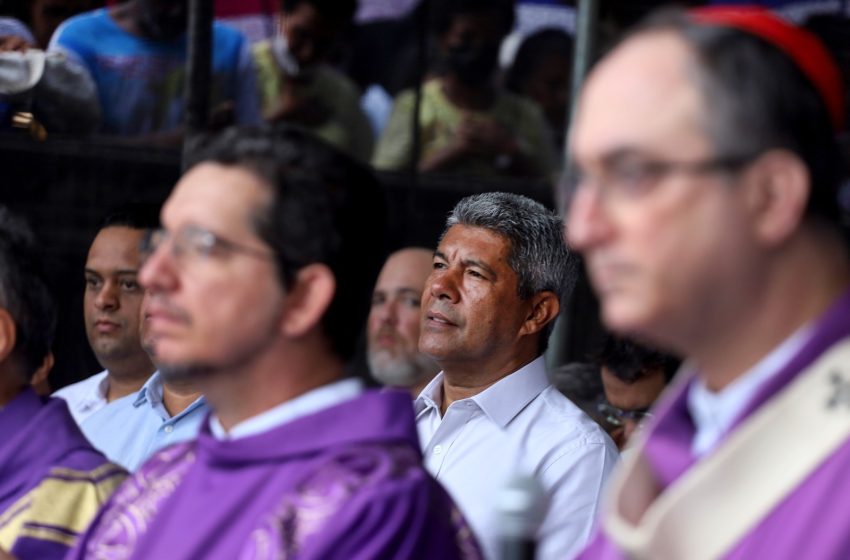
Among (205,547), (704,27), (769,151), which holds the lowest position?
(205,547)

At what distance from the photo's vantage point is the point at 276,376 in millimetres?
2625

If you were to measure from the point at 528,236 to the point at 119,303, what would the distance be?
55.0 inches

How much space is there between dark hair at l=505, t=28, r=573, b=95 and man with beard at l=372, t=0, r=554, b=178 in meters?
0.07

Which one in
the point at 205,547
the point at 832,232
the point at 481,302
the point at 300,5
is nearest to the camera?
the point at 832,232

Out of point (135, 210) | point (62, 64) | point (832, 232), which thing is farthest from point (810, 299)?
point (62, 64)

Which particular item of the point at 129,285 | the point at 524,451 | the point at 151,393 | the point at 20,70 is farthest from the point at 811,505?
the point at 20,70

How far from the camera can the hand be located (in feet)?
16.9

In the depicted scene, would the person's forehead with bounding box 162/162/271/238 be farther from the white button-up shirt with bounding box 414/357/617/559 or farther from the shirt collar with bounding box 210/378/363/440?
the white button-up shirt with bounding box 414/357/617/559

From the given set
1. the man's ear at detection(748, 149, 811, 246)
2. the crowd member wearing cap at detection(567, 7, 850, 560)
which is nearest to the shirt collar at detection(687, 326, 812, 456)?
the crowd member wearing cap at detection(567, 7, 850, 560)

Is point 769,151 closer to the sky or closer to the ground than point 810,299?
closer to the sky

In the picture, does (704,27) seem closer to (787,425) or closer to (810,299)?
(810,299)

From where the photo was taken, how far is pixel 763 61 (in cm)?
195

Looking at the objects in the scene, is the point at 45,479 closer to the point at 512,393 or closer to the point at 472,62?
the point at 512,393

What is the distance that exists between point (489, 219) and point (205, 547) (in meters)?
2.01
